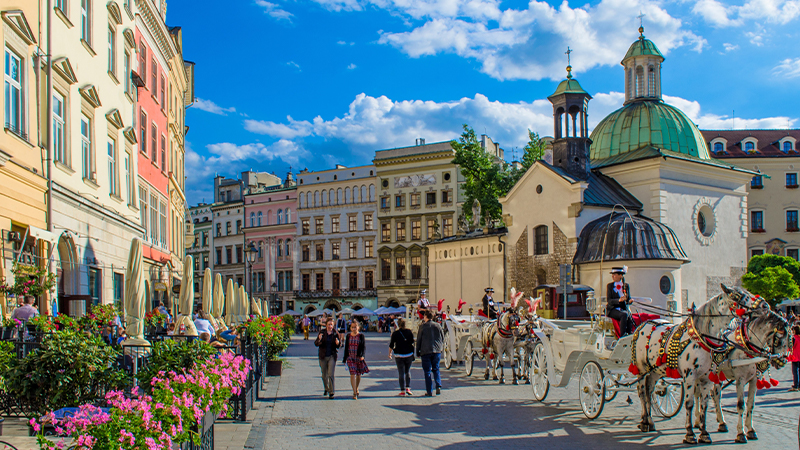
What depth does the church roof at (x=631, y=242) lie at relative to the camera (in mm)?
30656

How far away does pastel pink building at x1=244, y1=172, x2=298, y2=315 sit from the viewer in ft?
244

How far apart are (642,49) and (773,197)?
28.6 meters

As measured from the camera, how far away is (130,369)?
898cm

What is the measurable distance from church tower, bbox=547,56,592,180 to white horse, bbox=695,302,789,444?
2793 centimetres

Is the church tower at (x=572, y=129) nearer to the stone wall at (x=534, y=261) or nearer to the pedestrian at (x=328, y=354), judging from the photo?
the stone wall at (x=534, y=261)

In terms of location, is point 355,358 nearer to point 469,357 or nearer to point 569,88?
point 469,357

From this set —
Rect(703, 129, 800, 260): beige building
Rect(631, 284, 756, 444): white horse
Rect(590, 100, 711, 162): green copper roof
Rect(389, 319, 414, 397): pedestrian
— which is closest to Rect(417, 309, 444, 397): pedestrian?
Rect(389, 319, 414, 397): pedestrian

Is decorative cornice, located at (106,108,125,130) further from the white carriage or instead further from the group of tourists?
the white carriage

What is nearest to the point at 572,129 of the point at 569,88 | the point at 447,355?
the point at 569,88

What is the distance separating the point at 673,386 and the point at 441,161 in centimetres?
5462

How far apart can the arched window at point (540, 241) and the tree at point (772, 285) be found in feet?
39.0

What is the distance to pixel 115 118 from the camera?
20531 millimetres

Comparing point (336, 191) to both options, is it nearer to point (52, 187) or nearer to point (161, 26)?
point (161, 26)

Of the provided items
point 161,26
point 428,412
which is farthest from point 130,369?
point 161,26
